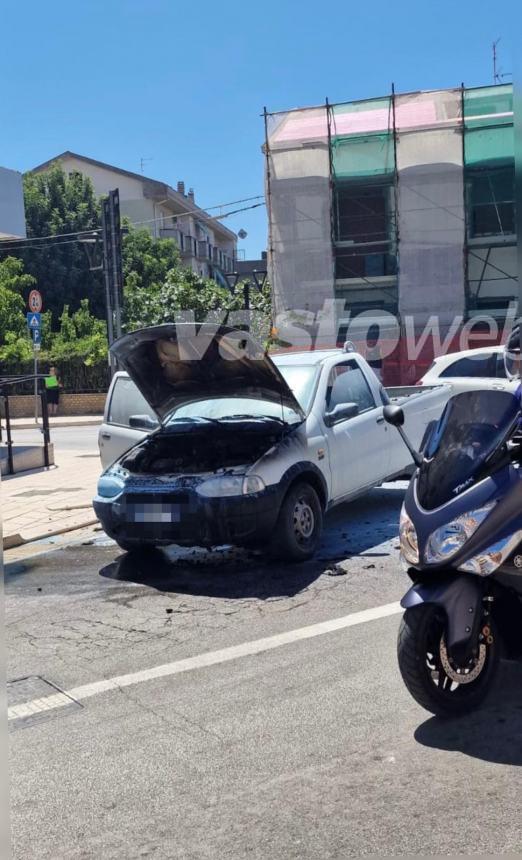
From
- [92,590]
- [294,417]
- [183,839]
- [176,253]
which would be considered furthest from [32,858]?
[176,253]

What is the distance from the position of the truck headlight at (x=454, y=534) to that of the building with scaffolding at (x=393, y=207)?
100 inches

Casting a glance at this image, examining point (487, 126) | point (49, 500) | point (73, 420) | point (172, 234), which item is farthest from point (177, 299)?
point (73, 420)

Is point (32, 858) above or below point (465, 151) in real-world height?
below

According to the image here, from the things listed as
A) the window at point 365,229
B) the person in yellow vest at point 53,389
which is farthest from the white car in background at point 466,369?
the person in yellow vest at point 53,389

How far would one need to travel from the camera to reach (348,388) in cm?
780

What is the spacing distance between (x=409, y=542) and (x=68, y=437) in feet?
49.5

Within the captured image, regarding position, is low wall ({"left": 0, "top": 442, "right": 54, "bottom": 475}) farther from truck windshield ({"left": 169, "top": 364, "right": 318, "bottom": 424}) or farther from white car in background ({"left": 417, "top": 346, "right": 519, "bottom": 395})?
white car in background ({"left": 417, "top": 346, "right": 519, "bottom": 395})

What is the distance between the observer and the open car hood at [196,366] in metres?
6.64

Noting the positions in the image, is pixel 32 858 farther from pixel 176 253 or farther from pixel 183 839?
pixel 176 253

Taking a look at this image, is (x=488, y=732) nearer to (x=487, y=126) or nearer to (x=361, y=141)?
(x=487, y=126)

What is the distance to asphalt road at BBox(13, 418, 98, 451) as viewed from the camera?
14.0 metres

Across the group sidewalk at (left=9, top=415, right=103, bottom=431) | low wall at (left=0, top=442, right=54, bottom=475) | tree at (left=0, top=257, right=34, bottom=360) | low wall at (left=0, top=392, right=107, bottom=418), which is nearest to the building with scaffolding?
tree at (left=0, top=257, right=34, bottom=360)

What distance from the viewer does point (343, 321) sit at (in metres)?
7.66

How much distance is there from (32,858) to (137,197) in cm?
595
